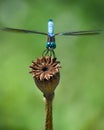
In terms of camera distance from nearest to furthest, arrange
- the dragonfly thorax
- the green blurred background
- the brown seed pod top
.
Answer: the brown seed pod top < the dragonfly thorax < the green blurred background

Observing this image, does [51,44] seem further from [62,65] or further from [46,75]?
[62,65]

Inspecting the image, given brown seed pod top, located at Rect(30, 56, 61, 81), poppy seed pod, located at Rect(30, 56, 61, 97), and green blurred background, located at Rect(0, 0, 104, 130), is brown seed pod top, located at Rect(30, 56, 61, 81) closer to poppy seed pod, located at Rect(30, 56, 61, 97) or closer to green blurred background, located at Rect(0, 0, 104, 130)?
poppy seed pod, located at Rect(30, 56, 61, 97)

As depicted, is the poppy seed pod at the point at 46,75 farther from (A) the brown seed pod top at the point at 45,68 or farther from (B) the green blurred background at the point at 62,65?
(B) the green blurred background at the point at 62,65

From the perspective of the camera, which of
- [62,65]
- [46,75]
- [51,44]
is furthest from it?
[62,65]

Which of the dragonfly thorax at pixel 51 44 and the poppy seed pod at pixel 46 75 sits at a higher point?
the dragonfly thorax at pixel 51 44

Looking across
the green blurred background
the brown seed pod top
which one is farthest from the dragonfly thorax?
the green blurred background

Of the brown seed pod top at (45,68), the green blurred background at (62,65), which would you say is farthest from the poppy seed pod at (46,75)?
the green blurred background at (62,65)

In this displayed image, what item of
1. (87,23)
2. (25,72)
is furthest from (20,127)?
(87,23)

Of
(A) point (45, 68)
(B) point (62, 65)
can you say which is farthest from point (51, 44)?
(B) point (62, 65)

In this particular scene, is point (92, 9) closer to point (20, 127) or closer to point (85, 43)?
point (85, 43)
